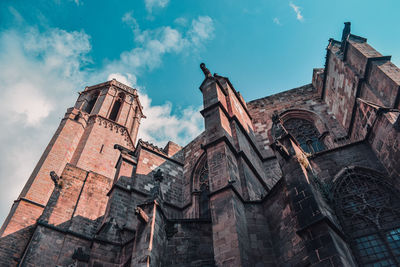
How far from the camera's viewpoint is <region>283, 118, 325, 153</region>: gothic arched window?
10709 mm

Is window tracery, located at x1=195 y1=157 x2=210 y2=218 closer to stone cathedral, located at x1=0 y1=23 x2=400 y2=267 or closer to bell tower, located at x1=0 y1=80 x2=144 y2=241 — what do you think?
stone cathedral, located at x1=0 y1=23 x2=400 y2=267

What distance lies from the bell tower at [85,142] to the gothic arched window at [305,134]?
9832 mm

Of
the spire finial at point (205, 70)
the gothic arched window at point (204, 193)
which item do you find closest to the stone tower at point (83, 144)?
the gothic arched window at point (204, 193)

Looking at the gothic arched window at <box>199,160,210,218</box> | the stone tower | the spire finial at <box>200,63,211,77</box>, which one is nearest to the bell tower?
the stone tower

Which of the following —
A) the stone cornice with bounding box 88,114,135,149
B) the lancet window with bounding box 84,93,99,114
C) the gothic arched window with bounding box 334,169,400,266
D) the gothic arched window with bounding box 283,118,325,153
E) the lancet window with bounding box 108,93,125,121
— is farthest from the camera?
the lancet window with bounding box 108,93,125,121

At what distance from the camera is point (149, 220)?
6176 millimetres

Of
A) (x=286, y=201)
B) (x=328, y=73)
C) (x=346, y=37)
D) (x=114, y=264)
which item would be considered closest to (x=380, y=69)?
(x=346, y=37)

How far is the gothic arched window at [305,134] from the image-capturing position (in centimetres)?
1071

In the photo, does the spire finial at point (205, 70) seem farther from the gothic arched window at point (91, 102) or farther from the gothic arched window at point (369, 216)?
the gothic arched window at point (91, 102)

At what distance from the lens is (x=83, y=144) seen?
1683cm

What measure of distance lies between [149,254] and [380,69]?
720 centimetres

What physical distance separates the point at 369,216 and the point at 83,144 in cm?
1471

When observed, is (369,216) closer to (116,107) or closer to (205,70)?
(205,70)

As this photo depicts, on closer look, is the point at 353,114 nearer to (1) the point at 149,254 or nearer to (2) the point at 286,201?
(2) the point at 286,201
